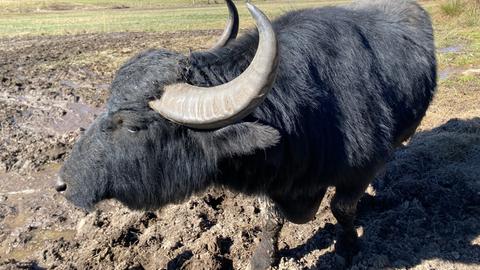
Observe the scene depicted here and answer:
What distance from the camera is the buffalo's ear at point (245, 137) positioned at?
2.99m

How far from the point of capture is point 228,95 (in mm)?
2760

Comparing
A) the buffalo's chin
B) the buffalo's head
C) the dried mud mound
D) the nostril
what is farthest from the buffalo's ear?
the dried mud mound

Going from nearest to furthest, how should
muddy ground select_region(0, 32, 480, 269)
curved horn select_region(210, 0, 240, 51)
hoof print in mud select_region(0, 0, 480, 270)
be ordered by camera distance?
hoof print in mud select_region(0, 0, 480, 270)
curved horn select_region(210, 0, 240, 51)
muddy ground select_region(0, 32, 480, 269)

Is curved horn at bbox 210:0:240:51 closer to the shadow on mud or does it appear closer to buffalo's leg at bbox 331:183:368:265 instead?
buffalo's leg at bbox 331:183:368:265

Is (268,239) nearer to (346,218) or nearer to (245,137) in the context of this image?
(346,218)

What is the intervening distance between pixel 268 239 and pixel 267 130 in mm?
1875

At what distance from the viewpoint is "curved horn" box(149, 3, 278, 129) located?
256 cm

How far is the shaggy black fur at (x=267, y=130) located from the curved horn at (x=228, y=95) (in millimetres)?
151

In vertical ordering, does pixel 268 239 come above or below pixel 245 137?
below

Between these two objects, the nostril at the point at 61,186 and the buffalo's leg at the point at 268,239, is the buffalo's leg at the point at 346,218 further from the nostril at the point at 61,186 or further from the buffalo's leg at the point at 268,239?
the nostril at the point at 61,186

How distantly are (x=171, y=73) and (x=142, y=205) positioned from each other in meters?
1.08

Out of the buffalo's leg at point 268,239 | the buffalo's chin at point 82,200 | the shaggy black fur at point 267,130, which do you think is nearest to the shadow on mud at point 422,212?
the buffalo's leg at point 268,239

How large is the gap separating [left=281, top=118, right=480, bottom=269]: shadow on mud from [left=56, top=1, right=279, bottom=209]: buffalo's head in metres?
2.02

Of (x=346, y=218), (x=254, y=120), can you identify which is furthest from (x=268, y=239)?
(x=254, y=120)
